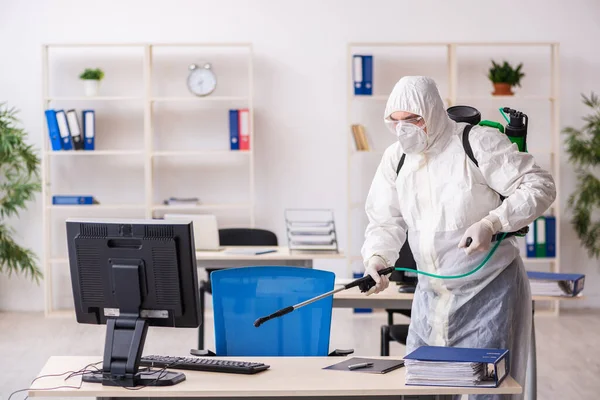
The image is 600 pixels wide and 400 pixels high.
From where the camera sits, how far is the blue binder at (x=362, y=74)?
662cm

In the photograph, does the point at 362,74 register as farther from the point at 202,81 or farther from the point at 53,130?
the point at 53,130

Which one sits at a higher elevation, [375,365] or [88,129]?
[88,129]

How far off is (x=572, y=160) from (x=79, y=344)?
413cm

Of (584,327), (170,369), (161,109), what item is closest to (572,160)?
(584,327)

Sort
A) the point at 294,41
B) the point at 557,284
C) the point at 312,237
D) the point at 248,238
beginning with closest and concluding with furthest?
the point at 557,284 → the point at 312,237 → the point at 248,238 → the point at 294,41

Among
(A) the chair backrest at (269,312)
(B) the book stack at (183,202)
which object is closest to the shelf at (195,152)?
(B) the book stack at (183,202)

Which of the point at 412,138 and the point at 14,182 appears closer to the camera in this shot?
the point at 412,138

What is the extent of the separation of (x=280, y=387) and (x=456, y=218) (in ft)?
2.60

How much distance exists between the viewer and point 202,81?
22.2 ft

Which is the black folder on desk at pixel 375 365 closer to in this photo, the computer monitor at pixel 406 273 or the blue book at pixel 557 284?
the computer monitor at pixel 406 273

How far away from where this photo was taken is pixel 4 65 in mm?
6965

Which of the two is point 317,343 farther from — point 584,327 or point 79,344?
point 584,327

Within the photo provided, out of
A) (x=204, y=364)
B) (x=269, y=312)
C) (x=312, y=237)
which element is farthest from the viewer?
(x=312, y=237)

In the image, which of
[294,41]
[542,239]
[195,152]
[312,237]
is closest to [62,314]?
[195,152]
